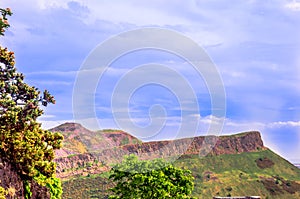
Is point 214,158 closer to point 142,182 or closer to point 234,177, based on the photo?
point 234,177

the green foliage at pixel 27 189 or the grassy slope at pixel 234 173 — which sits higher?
the grassy slope at pixel 234 173

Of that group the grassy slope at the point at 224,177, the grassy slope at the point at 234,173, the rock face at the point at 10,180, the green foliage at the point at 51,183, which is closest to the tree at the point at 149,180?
the green foliage at the point at 51,183

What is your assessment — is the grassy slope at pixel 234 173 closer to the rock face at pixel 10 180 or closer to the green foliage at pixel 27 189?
the green foliage at pixel 27 189

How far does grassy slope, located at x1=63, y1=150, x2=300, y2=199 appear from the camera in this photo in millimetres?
142125

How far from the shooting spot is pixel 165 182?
32.8 meters

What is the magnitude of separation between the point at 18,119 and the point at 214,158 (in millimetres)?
160685

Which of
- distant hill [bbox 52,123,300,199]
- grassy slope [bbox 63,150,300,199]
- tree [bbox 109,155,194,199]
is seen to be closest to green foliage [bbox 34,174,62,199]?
tree [bbox 109,155,194,199]

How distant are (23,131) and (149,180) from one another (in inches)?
392

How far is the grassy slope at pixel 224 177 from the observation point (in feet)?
466

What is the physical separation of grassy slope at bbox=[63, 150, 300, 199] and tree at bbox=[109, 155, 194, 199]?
95.9 meters

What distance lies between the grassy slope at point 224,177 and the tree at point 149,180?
95907 mm

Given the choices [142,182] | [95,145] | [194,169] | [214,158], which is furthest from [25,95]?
[214,158]

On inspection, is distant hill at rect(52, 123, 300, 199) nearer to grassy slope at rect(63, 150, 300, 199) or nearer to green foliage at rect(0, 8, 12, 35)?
grassy slope at rect(63, 150, 300, 199)

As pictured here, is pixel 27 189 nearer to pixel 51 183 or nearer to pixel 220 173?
pixel 51 183
